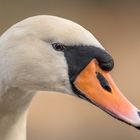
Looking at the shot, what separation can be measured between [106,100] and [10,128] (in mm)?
248

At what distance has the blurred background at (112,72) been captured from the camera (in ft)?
9.29

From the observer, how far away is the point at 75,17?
3256 mm

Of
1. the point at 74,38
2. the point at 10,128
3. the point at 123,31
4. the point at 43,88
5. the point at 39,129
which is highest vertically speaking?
the point at 74,38

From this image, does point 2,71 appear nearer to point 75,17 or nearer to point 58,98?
point 58,98

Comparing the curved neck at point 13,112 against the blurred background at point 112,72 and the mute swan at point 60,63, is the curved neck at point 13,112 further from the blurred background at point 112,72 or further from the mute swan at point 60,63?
the blurred background at point 112,72

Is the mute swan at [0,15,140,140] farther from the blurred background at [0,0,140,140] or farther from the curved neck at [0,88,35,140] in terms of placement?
the blurred background at [0,0,140,140]

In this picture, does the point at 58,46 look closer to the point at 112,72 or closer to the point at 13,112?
the point at 13,112

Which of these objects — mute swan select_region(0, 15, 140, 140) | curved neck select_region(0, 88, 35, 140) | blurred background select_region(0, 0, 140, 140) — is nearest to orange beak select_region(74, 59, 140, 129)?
mute swan select_region(0, 15, 140, 140)

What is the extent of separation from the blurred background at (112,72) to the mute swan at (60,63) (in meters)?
1.51

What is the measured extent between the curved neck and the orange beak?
0.14 meters

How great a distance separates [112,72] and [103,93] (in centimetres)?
190

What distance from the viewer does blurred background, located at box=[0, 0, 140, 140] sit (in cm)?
283

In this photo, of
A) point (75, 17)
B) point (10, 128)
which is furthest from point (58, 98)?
point (10, 128)

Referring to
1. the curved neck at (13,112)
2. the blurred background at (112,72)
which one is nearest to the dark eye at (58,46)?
the curved neck at (13,112)
